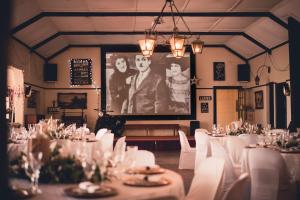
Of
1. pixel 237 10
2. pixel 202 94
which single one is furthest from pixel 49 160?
pixel 202 94

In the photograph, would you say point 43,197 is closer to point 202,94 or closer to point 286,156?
point 286,156

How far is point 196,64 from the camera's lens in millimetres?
16656

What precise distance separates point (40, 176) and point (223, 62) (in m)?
14.5

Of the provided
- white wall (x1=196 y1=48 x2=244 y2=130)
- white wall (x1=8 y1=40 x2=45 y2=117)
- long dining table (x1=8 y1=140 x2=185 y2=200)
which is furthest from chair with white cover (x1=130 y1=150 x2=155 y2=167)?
white wall (x1=196 y1=48 x2=244 y2=130)

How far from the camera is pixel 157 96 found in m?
16.3

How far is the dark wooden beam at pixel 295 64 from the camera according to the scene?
11.0 m

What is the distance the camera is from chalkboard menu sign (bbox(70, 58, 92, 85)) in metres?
16.3

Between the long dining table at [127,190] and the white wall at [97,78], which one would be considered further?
the white wall at [97,78]

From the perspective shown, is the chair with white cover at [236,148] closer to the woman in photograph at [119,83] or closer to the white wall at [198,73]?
the white wall at [198,73]

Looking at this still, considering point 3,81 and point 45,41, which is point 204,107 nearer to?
point 45,41

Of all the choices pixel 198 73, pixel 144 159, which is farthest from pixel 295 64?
pixel 144 159

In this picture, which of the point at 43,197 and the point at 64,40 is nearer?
the point at 43,197

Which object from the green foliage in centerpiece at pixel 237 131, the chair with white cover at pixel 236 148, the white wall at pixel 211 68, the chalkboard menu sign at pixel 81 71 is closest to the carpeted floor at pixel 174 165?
the chair with white cover at pixel 236 148

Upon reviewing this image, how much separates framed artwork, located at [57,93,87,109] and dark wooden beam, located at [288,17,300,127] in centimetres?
841
